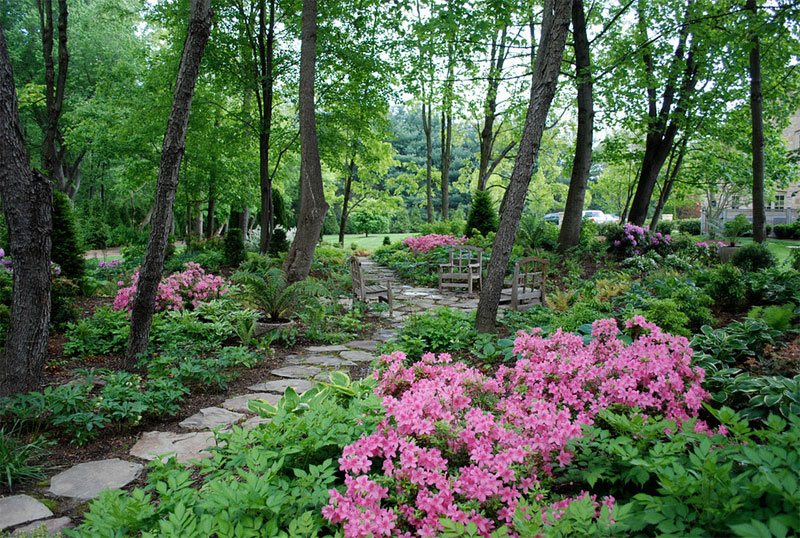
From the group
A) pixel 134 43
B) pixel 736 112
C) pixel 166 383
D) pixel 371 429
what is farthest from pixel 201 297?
pixel 134 43

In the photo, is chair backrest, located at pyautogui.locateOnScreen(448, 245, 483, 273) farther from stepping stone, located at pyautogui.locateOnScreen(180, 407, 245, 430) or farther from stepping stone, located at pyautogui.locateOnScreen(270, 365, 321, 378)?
stepping stone, located at pyautogui.locateOnScreen(180, 407, 245, 430)

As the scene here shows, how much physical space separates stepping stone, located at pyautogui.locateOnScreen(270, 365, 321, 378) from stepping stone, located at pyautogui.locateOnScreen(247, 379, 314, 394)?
0.16m

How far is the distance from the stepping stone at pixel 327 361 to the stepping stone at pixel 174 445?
176 cm

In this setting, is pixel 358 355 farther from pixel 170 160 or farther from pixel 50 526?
pixel 50 526

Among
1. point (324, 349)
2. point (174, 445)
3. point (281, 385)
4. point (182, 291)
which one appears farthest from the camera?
point (182, 291)

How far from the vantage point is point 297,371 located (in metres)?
4.80

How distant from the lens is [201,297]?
6.69 m

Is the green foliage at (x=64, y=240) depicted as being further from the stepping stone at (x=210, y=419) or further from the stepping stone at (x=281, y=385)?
the stepping stone at (x=210, y=419)

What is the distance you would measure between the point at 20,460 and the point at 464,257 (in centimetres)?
1049

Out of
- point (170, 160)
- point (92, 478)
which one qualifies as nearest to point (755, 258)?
point (170, 160)

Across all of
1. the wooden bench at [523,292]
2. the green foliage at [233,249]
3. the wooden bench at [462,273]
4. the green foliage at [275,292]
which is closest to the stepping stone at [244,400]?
the green foliage at [275,292]

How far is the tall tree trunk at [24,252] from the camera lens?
336 centimetres

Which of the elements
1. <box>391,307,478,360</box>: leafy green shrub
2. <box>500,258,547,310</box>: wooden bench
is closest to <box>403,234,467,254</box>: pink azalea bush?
Answer: <box>500,258,547,310</box>: wooden bench

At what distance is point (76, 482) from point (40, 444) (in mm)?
550
